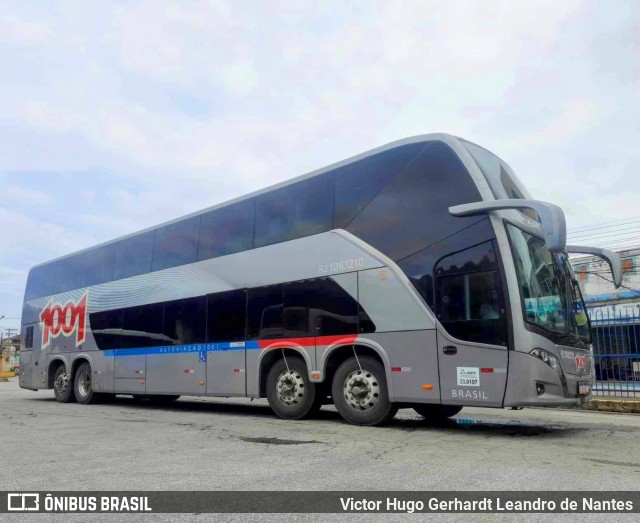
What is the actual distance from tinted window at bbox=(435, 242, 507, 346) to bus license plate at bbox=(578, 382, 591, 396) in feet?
4.73

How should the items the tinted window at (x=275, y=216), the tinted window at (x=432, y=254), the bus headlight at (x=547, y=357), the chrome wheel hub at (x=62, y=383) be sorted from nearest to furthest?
the bus headlight at (x=547, y=357), the tinted window at (x=432, y=254), the tinted window at (x=275, y=216), the chrome wheel hub at (x=62, y=383)

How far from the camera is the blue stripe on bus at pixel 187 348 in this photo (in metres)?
10.9

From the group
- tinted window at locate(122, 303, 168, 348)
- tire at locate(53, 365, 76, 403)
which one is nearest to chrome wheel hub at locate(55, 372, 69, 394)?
tire at locate(53, 365, 76, 403)

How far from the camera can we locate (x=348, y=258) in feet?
30.5

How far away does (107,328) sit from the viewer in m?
14.9

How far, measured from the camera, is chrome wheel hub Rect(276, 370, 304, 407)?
32.5 ft

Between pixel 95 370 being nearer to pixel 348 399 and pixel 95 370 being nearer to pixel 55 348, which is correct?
pixel 55 348

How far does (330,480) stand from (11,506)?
8.25 feet

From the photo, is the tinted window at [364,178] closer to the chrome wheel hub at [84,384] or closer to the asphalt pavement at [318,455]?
the asphalt pavement at [318,455]

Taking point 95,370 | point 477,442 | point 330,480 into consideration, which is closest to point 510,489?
point 330,480

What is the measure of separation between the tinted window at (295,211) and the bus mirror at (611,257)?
4.10 m

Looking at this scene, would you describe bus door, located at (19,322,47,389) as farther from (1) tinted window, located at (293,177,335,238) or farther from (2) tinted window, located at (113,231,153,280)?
(1) tinted window, located at (293,177,335,238)

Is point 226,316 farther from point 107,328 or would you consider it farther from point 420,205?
point 107,328

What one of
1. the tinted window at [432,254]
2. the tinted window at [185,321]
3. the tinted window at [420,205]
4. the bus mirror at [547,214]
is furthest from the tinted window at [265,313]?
the bus mirror at [547,214]
